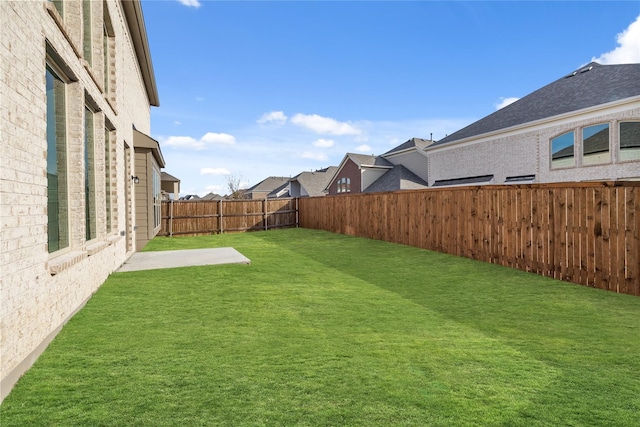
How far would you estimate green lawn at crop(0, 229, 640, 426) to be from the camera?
2.37 metres

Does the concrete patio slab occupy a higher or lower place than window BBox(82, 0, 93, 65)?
lower

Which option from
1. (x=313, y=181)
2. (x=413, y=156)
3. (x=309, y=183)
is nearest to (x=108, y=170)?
(x=413, y=156)

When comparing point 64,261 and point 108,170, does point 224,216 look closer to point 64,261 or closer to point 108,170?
point 108,170

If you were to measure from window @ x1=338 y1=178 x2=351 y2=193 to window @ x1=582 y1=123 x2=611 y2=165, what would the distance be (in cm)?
1875

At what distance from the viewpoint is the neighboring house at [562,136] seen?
1509cm

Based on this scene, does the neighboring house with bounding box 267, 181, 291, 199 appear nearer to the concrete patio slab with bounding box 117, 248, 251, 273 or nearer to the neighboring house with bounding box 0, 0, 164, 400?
the concrete patio slab with bounding box 117, 248, 251, 273

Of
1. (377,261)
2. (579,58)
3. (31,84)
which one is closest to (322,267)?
(377,261)

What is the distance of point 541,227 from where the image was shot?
7.39 meters

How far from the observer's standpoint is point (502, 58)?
22.8 metres

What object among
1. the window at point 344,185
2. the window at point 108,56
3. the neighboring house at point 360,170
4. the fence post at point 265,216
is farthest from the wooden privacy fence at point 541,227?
the window at point 344,185

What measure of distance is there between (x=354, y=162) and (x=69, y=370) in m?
29.5

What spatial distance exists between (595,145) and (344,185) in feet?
66.0

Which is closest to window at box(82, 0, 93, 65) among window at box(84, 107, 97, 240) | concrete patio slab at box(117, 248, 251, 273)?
window at box(84, 107, 97, 240)

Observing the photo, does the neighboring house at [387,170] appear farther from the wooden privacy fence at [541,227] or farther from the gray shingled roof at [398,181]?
the wooden privacy fence at [541,227]
